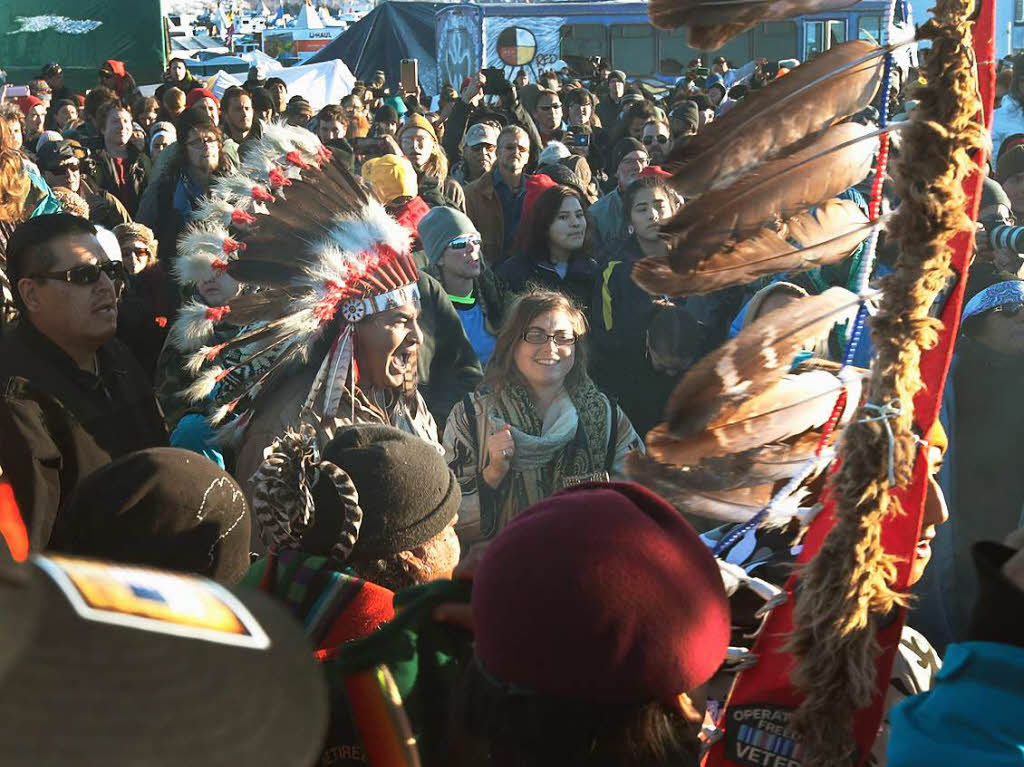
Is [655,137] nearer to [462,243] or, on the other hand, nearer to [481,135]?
[481,135]

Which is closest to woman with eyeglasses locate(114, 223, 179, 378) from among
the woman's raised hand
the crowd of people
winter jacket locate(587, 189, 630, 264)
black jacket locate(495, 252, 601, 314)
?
the crowd of people

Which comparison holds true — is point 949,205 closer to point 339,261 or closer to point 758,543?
point 758,543

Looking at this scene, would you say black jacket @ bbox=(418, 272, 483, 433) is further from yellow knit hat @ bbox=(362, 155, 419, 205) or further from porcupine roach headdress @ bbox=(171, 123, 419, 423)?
yellow knit hat @ bbox=(362, 155, 419, 205)

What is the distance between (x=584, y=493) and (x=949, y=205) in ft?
1.88

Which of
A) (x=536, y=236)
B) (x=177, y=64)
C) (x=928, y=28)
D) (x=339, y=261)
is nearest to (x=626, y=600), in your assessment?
(x=928, y=28)

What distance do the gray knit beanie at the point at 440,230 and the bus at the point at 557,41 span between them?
13.8m

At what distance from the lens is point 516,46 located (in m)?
18.5

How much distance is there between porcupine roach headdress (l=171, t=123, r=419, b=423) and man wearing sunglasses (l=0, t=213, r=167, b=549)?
0.33 metres

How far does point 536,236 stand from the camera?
203 inches

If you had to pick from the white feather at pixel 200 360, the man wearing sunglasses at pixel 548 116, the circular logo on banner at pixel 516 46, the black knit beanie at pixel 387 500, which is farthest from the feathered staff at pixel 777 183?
the circular logo on banner at pixel 516 46

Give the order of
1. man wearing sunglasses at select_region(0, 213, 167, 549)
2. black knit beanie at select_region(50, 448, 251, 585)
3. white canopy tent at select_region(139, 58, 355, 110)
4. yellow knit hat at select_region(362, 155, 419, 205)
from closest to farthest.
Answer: black knit beanie at select_region(50, 448, 251, 585) < man wearing sunglasses at select_region(0, 213, 167, 549) < yellow knit hat at select_region(362, 155, 419, 205) < white canopy tent at select_region(139, 58, 355, 110)

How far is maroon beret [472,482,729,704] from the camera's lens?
1.18 metres

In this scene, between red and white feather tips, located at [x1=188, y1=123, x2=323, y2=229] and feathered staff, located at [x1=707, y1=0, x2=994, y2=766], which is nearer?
feathered staff, located at [x1=707, y1=0, x2=994, y2=766]

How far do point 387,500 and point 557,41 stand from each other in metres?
18.0
